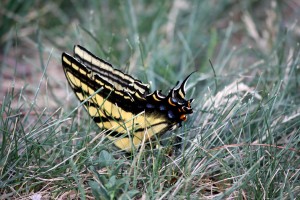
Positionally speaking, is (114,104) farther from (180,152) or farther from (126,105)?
(180,152)

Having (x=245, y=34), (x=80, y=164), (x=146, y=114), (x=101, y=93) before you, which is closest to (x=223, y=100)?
(x=146, y=114)

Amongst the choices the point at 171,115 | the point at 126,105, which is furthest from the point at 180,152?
the point at 126,105

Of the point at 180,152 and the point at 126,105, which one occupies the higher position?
the point at 126,105

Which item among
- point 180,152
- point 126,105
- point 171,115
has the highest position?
point 126,105

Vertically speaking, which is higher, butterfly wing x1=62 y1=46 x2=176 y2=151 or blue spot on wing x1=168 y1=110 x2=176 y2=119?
butterfly wing x1=62 y1=46 x2=176 y2=151

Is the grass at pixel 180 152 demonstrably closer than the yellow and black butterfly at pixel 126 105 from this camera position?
Yes

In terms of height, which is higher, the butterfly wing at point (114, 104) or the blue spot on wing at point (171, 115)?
the butterfly wing at point (114, 104)

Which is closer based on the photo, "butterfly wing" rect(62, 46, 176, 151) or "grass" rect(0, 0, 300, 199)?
"grass" rect(0, 0, 300, 199)

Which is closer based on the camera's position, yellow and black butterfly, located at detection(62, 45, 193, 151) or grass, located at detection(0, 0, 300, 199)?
grass, located at detection(0, 0, 300, 199)

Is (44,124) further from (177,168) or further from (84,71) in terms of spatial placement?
(177,168)
